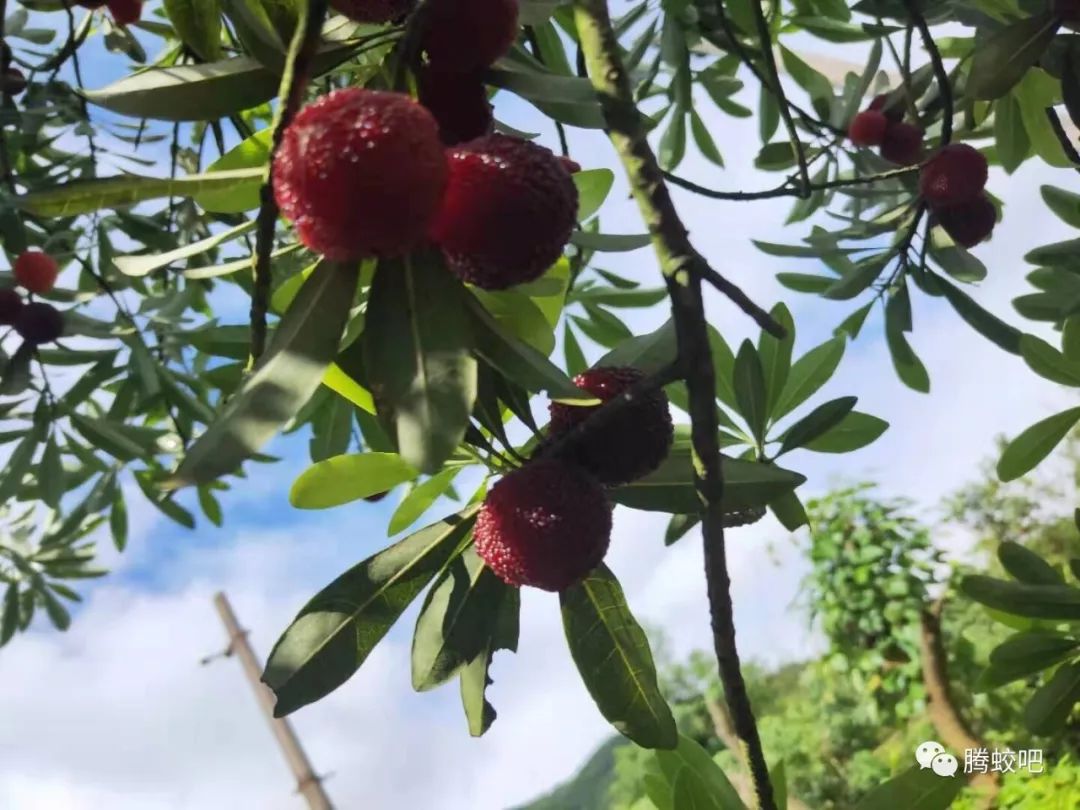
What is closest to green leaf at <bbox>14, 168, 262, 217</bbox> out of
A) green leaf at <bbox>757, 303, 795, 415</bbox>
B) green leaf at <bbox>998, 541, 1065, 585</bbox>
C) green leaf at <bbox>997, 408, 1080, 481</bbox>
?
green leaf at <bbox>757, 303, 795, 415</bbox>

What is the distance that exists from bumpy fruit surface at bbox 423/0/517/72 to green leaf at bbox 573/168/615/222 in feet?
0.68

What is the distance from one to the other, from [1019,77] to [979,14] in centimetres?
17

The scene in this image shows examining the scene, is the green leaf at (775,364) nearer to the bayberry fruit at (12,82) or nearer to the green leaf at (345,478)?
the green leaf at (345,478)

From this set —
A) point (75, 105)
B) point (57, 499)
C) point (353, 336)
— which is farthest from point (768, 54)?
point (57, 499)

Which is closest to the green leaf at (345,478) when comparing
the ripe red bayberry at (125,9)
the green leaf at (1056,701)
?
→ the green leaf at (1056,701)

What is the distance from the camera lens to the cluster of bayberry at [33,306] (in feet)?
5.22

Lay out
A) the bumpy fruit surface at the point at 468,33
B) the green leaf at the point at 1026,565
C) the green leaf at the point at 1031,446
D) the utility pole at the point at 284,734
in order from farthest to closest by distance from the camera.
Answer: the utility pole at the point at 284,734, the green leaf at the point at 1031,446, the green leaf at the point at 1026,565, the bumpy fruit surface at the point at 468,33

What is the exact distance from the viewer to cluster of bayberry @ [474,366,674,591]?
0.57 meters

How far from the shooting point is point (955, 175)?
4.51 ft

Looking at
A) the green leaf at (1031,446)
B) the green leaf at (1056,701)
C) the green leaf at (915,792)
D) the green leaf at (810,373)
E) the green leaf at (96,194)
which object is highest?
the green leaf at (96,194)

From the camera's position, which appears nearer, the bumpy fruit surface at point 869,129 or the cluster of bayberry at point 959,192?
the cluster of bayberry at point 959,192

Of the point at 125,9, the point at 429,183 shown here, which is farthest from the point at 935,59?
the point at 125,9

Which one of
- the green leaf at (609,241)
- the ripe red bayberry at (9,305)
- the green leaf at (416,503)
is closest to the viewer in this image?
the green leaf at (609,241)

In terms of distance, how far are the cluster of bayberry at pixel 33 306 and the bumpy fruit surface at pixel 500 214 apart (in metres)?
1.37
